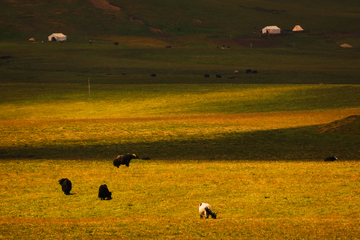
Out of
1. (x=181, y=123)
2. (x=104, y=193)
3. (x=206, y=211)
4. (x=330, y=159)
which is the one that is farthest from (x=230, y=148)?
(x=206, y=211)

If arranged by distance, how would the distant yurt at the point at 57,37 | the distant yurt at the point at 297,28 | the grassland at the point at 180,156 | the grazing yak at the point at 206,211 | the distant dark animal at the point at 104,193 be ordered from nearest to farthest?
the grassland at the point at 180,156 < the grazing yak at the point at 206,211 < the distant dark animal at the point at 104,193 < the distant yurt at the point at 57,37 < the distant yurt at the point at 297,28


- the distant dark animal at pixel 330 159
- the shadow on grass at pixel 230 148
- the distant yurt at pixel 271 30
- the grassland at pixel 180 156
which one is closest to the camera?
the grassland at pixel 180 156

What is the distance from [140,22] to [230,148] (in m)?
164

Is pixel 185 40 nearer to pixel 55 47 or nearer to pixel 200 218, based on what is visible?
pixel 55 47

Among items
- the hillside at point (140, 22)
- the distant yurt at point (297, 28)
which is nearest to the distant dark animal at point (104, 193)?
the hillside at point (140, 22)

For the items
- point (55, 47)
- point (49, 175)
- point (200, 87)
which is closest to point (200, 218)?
point (49, 175)

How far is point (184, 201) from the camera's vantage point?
14109mm

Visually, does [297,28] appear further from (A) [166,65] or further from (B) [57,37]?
(A) [166,65]

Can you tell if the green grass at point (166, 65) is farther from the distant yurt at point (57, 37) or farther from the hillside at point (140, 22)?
the hillside at point (140, 22)

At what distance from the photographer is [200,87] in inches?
2404

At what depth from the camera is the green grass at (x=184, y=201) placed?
36.4 feet

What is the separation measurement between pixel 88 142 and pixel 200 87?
33863 millimetres

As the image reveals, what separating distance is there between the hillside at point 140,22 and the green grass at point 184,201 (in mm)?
142802

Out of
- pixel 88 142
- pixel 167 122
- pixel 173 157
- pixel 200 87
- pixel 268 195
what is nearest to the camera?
pixel 268 195
